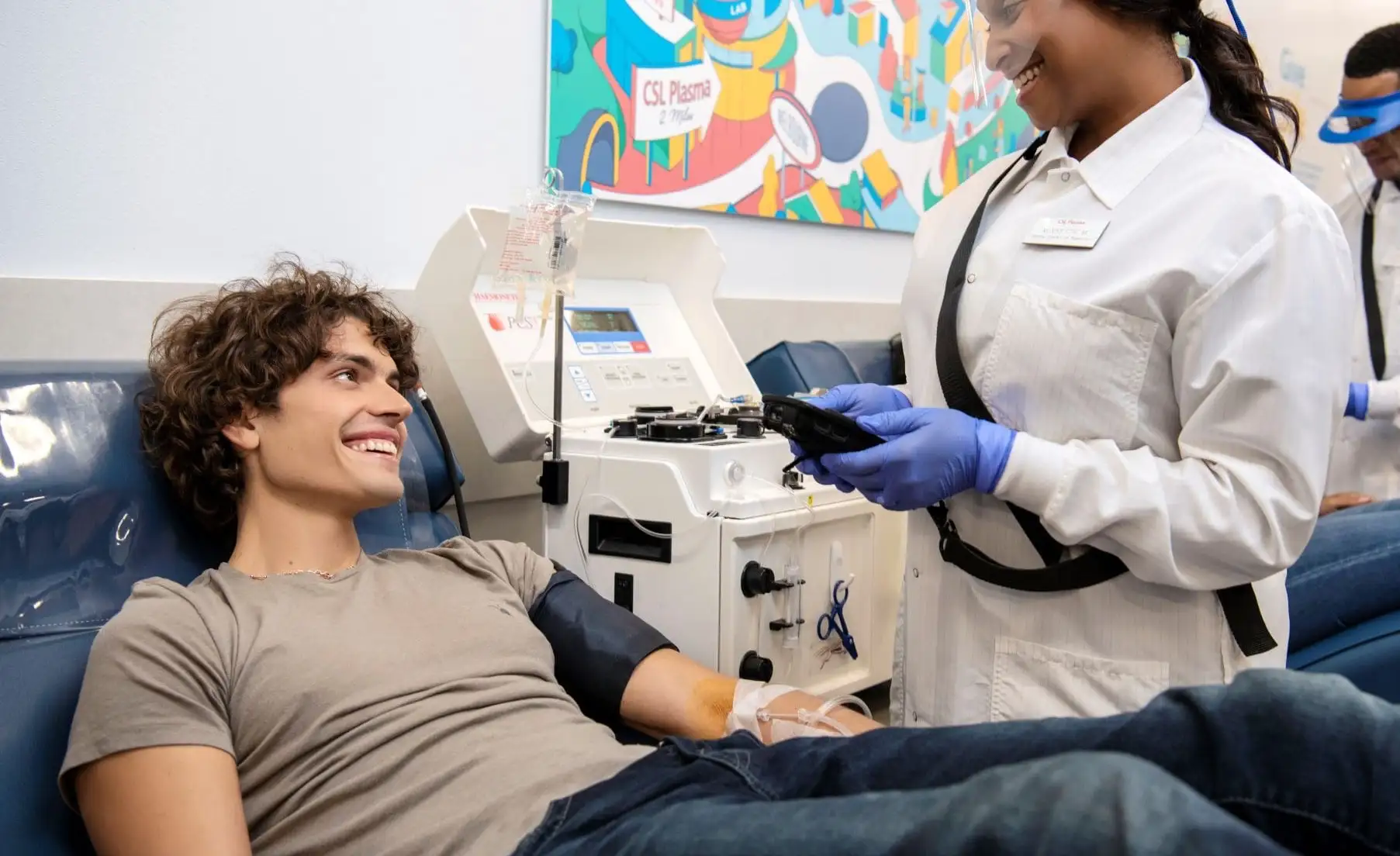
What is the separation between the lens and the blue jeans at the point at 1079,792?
696 millimetres

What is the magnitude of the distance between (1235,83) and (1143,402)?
0.42 m

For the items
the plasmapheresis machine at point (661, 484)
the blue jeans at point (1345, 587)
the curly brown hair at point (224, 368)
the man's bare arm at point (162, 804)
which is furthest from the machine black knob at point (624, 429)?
the blue jeans at point (1345, 587)

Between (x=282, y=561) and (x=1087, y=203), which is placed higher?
(x=1087, y=203)

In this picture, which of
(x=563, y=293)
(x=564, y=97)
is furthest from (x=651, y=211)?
(x=563, y=293)

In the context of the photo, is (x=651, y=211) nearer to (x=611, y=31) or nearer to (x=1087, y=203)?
(x=611, y=31)

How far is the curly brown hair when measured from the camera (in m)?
1.38

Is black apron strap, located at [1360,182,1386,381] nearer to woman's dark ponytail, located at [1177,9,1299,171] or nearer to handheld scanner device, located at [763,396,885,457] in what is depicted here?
woman's dark ponytail, located at [1177,9,1299,171]

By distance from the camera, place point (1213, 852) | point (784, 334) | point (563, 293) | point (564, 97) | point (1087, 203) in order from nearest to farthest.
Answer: point (1213, 852) → point (1087, 203) → point (563, 293) → point (564, 97) → point (784, 334)

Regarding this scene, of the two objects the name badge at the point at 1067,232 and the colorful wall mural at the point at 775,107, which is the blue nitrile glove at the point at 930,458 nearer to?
the name badge at the point at 1067,232

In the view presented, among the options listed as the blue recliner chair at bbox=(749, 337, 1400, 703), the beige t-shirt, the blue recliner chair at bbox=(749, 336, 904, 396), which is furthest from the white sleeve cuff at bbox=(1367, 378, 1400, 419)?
the beige t-shirt

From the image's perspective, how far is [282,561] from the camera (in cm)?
139

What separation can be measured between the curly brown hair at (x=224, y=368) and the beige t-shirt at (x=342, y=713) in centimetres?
13

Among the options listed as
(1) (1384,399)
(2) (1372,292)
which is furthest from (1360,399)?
(2) (1372,292)

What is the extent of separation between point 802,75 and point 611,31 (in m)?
0.72
